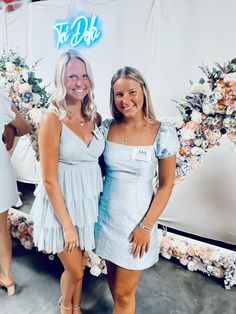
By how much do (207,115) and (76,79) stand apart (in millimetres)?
907

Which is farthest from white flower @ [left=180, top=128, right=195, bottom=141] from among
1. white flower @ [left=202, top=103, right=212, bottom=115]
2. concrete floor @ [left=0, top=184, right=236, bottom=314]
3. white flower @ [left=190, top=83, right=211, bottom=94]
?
concrete floor @ [left=0, top=184, right=236, bottom=314]

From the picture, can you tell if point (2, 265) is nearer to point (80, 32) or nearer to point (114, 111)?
point (114, 111)

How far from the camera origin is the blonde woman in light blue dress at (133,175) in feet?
4.30

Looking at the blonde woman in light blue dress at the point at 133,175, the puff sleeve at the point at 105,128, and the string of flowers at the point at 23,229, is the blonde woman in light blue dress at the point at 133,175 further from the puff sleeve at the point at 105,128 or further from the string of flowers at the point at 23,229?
the string of flowers at the point at 23,229

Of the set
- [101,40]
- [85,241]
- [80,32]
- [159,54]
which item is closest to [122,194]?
[85,241]

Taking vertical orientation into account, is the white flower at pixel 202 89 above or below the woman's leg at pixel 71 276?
above

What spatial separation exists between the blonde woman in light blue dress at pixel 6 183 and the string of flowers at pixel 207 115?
1091 mm

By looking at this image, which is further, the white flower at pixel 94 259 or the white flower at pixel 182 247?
the white flower at pixel 182 247

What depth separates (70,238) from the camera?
1394mm

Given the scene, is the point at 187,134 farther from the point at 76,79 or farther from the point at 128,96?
the point at 76,79

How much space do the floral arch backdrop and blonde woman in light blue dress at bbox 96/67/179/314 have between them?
53cm

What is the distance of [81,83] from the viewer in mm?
1361

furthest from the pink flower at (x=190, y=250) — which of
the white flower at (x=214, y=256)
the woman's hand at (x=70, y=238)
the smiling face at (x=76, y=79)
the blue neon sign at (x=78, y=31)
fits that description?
the blue neon sign at (x=78, y=31)

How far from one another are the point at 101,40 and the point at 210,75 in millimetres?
1583
